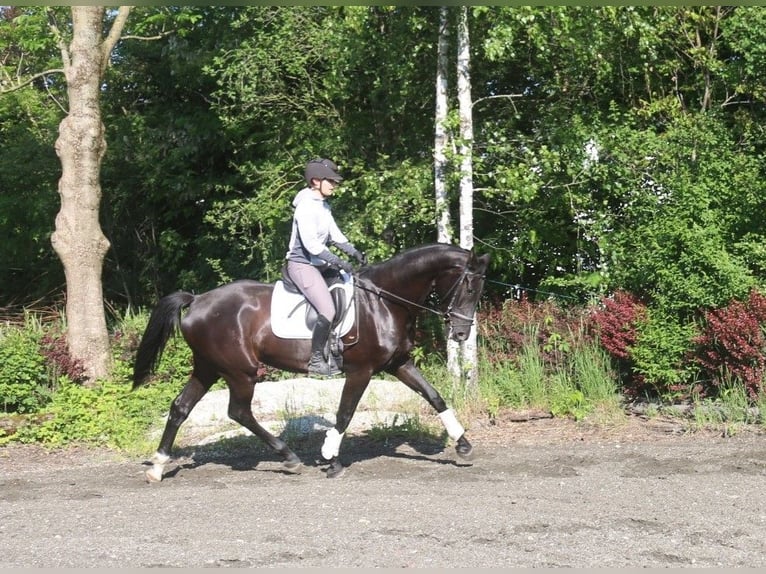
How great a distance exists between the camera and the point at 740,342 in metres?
11.0

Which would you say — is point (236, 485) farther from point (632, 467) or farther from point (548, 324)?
point (548, 324)

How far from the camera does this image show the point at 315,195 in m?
8.97

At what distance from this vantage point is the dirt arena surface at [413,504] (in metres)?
6.11

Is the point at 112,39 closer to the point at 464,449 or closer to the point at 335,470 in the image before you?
the point at 335,470

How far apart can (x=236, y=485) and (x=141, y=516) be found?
1.48 meters

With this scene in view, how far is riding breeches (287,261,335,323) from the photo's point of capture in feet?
29.0

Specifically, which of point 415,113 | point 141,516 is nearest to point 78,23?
point 415,113

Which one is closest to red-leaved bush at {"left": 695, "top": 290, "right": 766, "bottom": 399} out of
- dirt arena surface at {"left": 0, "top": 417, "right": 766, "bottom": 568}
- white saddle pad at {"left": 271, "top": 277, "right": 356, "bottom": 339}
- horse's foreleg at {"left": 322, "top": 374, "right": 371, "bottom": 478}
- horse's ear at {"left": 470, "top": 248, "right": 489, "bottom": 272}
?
dirt arena surface at {"left": 0, "top": 417, "right": 766, "bottom": 568}

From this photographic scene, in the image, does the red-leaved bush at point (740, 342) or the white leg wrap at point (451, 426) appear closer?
the white leg wrap at point (451, 426)

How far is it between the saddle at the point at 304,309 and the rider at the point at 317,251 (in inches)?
4.8

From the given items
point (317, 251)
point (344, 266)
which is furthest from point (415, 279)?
point (317, 251)

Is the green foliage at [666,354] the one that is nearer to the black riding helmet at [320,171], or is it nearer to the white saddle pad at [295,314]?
the white saddle pad at [295,314]

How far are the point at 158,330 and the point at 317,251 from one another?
2.03 meters

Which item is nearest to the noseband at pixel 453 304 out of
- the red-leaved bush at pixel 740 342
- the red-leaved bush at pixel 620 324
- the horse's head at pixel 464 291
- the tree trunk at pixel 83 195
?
the horse's head at pixel 464 291
